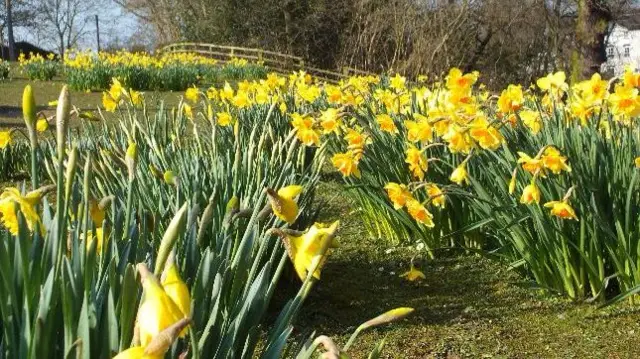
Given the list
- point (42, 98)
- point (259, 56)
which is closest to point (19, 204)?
point (42, 98)

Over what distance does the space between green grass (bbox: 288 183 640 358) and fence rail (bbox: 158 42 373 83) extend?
1495cm

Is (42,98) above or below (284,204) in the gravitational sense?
below

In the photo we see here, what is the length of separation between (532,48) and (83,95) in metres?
12.0

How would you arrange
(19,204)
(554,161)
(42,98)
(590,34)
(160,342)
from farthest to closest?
(590,34) < (42,98) < (554,161) < (19,204) < (160,342)

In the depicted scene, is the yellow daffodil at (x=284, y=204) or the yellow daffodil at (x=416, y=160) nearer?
the yellow daffodil at (x=284, y=204)

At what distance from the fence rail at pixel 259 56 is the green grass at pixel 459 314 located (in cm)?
1495

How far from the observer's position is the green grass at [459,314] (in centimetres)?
228

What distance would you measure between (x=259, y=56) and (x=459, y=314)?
16.7 m

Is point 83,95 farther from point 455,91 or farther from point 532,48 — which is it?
point 532,48

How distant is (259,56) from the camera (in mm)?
18719

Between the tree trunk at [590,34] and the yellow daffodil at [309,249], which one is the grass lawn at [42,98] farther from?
the yellow daffodil at [309,249]

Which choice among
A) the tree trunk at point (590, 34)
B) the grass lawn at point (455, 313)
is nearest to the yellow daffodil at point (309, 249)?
the grass lawn at point (455, 313)

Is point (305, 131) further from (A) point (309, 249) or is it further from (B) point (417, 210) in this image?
(A) point (309, 249)

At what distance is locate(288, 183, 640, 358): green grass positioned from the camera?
7.48ft
